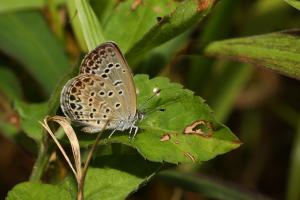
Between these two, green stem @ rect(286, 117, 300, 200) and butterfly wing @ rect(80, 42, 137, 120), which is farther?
green stem @ rect(286, 117, 300, 200)

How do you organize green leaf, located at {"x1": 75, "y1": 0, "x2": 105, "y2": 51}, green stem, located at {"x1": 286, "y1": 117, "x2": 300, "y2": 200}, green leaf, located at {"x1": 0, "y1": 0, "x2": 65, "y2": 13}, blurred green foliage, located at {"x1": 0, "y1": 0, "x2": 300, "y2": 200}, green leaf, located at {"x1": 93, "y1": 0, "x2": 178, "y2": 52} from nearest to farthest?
blurred green foliage, located at {"x1": 0, "y1": 0, "x2": 300, "y2": 200} < green leaf, located at {"x1": 75, "y1": 0, "x2": 105, "y2": 51} < green leaf, located at {"x1": 93, "y1": 0, "x2": 178, "y2": 52} < green leaf, located at {"x1": 0, "y1": 0, "x2": 65, "y2": 13} < green stem, located at {"x1": 286, "y1": 117, "x2": 300, "y2": 200}

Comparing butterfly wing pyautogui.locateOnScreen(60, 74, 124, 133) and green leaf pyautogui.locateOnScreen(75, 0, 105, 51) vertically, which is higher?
green leaf pyautogui.locateOnScreen(75, 0, 105, 51)

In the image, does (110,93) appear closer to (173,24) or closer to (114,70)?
(114,70)

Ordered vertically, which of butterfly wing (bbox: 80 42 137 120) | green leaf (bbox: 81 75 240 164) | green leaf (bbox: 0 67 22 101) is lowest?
green leaf (bbox: 0 67 22 101)

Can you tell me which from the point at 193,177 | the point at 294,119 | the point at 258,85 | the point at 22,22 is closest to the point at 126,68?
the point at 193,177

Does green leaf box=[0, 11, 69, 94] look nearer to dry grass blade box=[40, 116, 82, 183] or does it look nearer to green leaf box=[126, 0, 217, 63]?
green leaf box=[126, 0, 217, 63]

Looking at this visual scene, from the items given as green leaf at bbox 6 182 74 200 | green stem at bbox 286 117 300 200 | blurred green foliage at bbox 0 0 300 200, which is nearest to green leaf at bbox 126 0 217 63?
blurred green foliage at bbox 0 0 300 200

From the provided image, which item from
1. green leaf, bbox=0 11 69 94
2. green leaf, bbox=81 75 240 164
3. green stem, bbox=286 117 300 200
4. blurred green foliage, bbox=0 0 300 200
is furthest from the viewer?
green stem, bbox=286 117 300 200

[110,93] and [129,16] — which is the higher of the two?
[129,16]

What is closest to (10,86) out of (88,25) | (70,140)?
(88,25)
